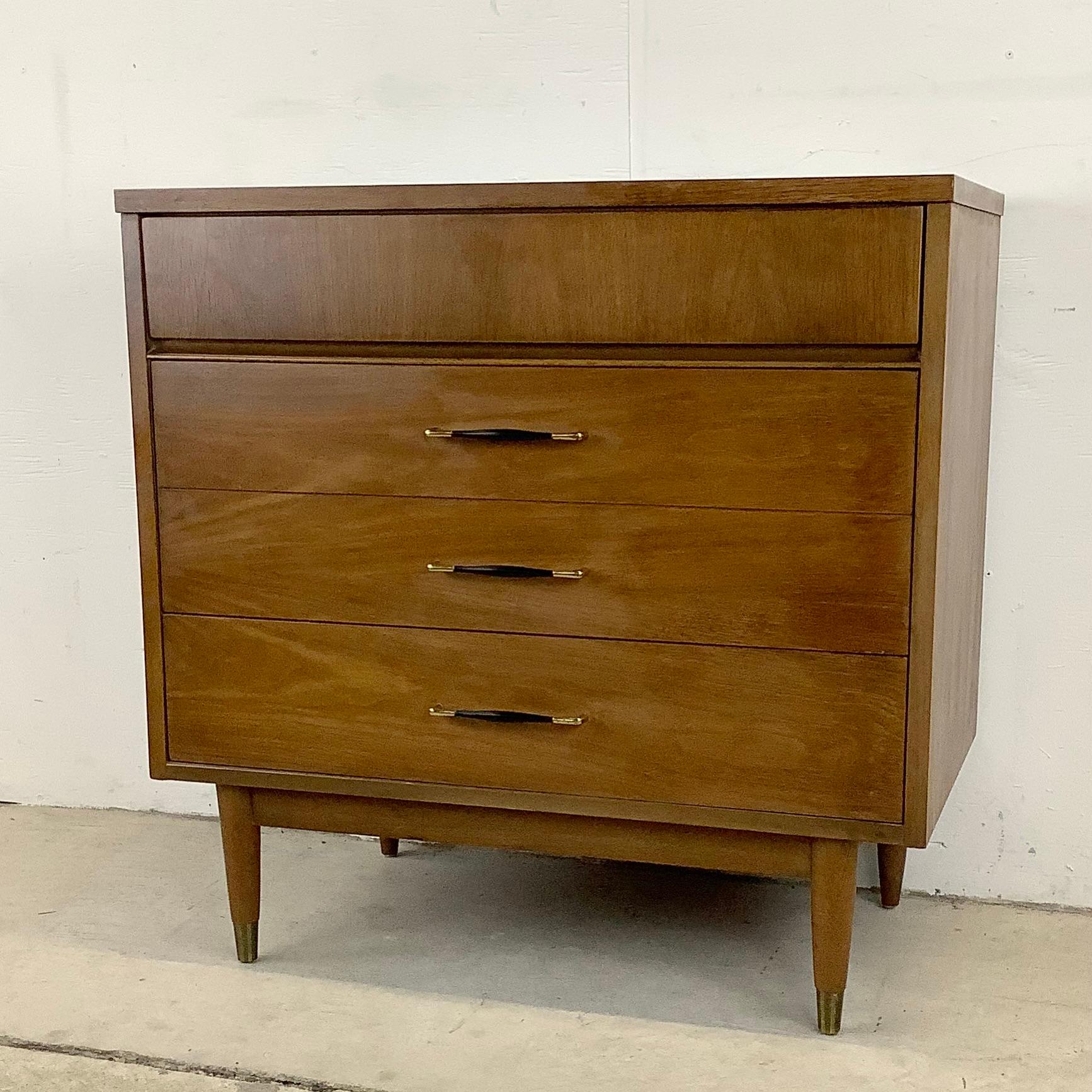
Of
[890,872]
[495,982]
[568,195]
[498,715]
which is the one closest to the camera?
[568,195]

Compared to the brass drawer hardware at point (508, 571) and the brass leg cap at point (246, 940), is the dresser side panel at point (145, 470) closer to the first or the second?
the brass leg cap at point (246, 940)

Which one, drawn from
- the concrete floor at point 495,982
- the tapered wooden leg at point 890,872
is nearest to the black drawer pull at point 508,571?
the concrete floor at point 495,982

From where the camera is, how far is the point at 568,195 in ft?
4.48

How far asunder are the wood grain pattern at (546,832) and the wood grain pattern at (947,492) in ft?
0.53

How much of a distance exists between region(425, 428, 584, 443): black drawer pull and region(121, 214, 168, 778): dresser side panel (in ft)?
1.09

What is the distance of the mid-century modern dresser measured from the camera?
133 cm

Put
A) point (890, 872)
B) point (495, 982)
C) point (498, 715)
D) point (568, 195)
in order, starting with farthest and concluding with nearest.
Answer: point (890, 872) < point (495, 982) < point (498, 715) < point (568, 195)

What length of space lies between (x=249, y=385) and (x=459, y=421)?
240mm

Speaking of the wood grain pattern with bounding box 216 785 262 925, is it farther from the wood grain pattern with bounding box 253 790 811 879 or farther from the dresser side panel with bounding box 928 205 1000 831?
the dresser side panel with bounding box 928 205 1000 831

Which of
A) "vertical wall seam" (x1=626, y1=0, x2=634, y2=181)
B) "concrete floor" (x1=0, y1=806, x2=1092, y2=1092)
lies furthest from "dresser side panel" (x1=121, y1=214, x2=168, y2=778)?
"vertical wall seam" (x1=626, y1=0, x2=634, y2=181)

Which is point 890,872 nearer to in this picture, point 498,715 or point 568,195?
point 498,715

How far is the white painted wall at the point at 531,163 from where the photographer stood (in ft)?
5.60

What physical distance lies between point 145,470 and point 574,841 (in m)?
0.62

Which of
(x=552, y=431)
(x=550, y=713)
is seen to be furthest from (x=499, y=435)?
(x=550, y=713)
